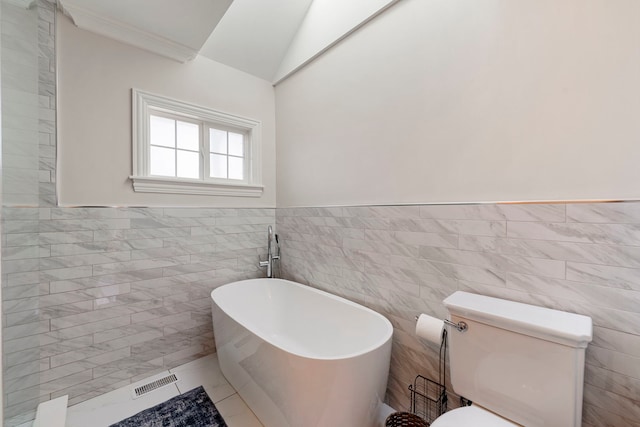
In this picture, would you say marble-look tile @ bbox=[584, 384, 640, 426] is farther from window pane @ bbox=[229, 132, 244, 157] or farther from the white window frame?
window pane @ bbox=[229, 132, 244, 157]

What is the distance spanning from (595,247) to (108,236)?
2849 millimetres

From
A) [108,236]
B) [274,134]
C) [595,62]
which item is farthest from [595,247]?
[108,236]

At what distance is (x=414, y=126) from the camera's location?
1615 millimetres

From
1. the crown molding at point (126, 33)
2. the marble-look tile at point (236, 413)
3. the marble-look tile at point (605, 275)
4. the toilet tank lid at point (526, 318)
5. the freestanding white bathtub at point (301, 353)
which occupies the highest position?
the crown molding at point (126, 33)

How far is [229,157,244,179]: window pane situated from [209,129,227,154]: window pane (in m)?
0.13

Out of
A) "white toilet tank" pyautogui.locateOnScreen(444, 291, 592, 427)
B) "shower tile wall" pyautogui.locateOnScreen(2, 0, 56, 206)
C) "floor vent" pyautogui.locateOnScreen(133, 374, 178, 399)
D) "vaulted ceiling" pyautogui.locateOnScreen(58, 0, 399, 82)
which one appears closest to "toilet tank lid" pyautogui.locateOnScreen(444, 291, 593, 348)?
"white toilet tank" pyautogui.locateOnScreen(444, 291, 592, 427)

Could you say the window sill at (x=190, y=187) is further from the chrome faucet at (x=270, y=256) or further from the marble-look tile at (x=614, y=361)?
the marble-look tile at (x=614, y=361)

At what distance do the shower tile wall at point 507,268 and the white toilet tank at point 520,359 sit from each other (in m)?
0.11

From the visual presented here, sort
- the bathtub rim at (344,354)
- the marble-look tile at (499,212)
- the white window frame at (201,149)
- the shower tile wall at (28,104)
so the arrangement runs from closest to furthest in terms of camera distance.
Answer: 1. the marble-look tile at (499,212)
2. the bathtub rim at (344,354)
3. the shower tile wall at (28,104)
4. the white window frame at (201,149)

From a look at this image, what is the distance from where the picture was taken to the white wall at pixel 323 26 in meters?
→ 1.89

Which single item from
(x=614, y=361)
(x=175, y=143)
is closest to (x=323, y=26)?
(x=175, y=143)

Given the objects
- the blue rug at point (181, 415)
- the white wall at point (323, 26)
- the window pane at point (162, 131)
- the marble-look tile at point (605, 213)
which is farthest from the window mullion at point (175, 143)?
the marble-look tile at point (605, 213)

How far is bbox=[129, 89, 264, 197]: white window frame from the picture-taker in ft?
6.61

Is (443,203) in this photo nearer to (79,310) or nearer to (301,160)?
(301,160)
